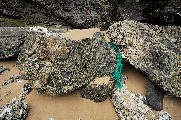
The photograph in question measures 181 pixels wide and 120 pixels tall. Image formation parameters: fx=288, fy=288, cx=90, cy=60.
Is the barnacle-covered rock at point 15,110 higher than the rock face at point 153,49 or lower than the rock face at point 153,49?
lower

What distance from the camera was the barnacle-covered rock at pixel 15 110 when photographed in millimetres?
5775

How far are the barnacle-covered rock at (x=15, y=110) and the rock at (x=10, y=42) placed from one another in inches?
72.2

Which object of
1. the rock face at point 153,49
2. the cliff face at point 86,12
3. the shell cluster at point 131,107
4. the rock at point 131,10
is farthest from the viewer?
the rock at point 131,10

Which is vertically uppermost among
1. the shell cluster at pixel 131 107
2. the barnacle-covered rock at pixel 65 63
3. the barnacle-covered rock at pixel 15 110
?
the barnacle-covered rock at pixel 65 63

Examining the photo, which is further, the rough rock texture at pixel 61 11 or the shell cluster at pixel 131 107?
the rough rock texture at pixel 61 11

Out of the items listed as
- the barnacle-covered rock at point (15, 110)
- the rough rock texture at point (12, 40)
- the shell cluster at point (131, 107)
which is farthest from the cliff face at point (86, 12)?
the barnacle-covered rock at point (15, 110)

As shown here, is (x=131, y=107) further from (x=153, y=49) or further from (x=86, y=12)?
(x=86, y=12)

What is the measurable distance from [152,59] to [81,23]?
2556 millimetres

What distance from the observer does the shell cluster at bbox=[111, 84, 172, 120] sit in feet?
19.7

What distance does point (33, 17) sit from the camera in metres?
8.80

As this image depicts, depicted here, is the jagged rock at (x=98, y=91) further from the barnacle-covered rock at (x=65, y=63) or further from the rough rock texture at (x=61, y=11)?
the rough rock texture at (x=61, y=11)

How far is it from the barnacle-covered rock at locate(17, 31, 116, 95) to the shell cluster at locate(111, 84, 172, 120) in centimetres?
62

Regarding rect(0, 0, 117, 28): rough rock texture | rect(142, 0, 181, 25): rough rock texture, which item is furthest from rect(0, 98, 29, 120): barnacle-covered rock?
rect(142, 0, 181, 25): rough rock texture

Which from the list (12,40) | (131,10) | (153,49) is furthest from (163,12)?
(12,40)
